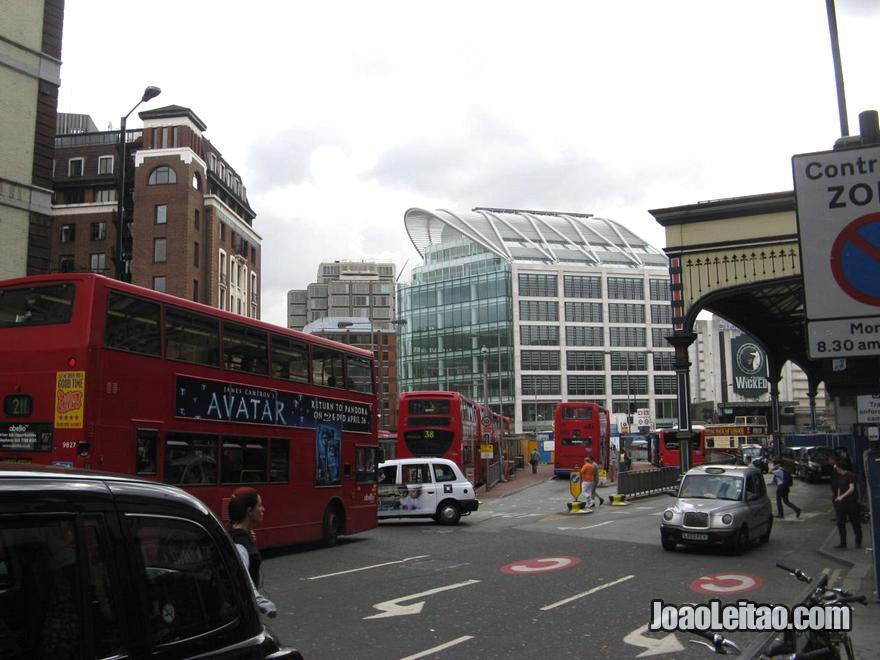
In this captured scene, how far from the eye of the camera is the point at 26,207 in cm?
2547

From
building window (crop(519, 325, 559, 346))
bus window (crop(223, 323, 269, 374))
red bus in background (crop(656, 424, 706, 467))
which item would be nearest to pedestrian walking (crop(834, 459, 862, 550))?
bus window (crop(223, 323, 269, 374))

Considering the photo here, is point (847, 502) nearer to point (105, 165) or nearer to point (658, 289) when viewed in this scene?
point (105, 165)

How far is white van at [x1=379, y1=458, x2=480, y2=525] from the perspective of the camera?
23.6 metres

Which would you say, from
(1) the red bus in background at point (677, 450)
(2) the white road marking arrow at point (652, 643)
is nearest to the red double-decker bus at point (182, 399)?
(2) the white road marking arrow at point (652, 643)

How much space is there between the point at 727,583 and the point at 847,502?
14.2 ft

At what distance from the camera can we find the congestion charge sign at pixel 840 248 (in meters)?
5.57


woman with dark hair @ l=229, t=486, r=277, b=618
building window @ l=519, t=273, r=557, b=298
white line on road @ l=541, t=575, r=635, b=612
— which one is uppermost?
building window @ l=519, t=273, r=557, b=298

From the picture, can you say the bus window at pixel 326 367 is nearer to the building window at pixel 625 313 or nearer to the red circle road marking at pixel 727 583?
the red circle road marking at pixel 727 583

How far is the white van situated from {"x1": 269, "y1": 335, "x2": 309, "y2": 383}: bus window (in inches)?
272

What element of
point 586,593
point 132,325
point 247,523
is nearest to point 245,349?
point 132,325

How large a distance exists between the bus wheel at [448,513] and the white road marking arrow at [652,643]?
14.5 meters

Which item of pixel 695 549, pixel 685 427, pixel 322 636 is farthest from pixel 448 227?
pixel 322 636

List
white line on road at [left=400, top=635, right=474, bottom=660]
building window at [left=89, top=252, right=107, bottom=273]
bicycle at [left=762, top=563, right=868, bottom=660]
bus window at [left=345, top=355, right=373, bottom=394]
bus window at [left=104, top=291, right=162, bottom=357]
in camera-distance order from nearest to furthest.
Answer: bicycle at [left=762, top=563, right=868, bottom=660]
white line on road at [left=400, top=635, right=474, bottom=660]
bus window at [left=104, top=291, right=162, bottom=357]
bus window at [left=345, top=355, right=373, bottom=394]
building window at [left=89, top=252, right=107, bottom=273]

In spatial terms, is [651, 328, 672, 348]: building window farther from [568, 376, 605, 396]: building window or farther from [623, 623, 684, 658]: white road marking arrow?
[623, 623, 684, 658]: white road marking arrow
